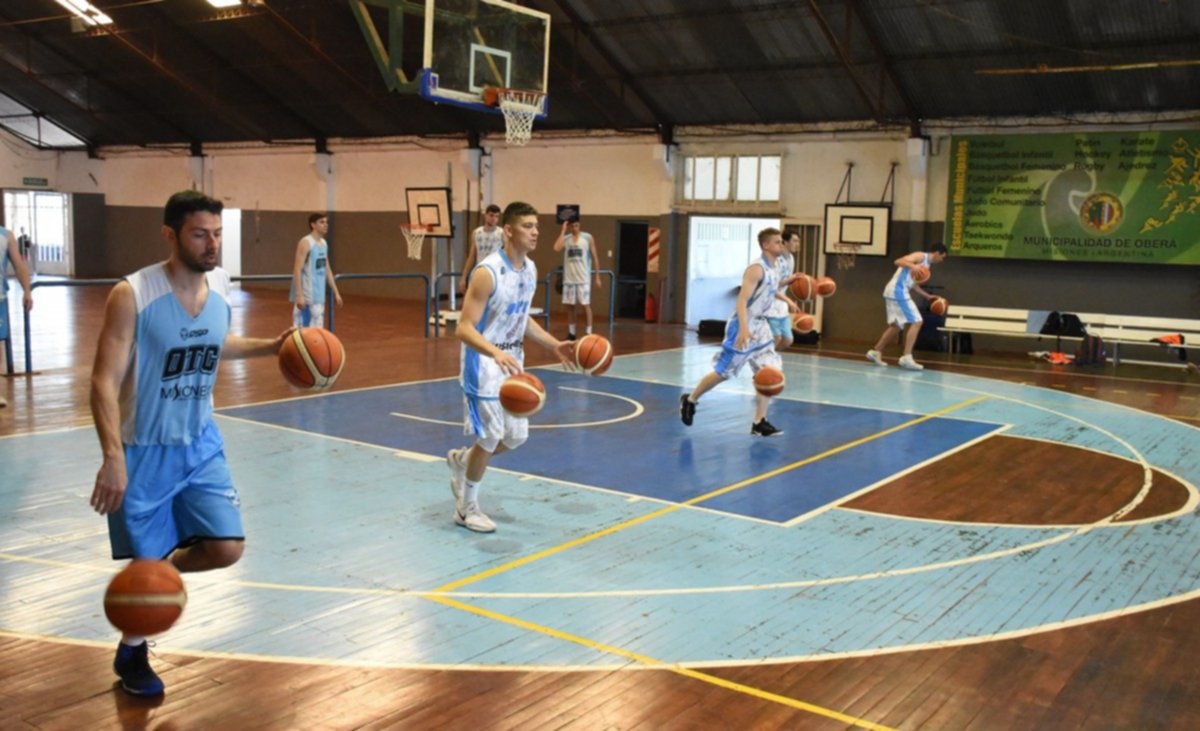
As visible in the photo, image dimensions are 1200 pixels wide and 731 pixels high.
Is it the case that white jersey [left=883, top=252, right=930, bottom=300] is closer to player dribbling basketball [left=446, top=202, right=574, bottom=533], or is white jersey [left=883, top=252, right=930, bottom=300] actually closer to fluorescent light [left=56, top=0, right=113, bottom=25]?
player dribbling basketball [left=446, top=202, right=574, bottom=533]

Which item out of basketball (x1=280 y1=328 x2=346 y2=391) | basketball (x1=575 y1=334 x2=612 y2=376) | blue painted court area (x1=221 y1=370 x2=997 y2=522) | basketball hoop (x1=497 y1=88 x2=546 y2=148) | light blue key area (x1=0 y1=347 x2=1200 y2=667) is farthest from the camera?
basketball hoop (x1=497 y1=88 x2=546 y2=148)

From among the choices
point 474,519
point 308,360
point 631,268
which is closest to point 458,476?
point 474,519

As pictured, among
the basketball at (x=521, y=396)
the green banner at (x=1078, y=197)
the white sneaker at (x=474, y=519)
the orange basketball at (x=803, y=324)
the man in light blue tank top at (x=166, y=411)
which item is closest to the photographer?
the man in light blue tank top at (x=166, y=411)

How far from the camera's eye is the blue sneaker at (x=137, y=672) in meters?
4.09

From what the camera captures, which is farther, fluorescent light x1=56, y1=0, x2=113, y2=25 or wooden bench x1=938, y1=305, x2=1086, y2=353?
fluorescent light x1=56, y1=0, x2=113, y2=25

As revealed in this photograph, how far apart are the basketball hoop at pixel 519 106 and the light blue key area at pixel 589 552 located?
6604 mm

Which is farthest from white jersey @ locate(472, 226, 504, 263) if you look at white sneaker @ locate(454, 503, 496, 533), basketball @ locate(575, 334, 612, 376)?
white sneaker @ locate(454, 503, 496, 533)

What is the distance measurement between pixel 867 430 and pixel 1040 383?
5.27m

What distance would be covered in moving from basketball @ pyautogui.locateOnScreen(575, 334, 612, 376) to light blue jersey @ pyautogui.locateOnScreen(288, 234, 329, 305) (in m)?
5.77

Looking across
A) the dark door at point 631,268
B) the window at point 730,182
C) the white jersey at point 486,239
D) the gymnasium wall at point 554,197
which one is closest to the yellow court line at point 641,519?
the white jersey at point 486,239

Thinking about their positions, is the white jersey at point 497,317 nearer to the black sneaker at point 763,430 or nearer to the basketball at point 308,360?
the basketball at point 308,360

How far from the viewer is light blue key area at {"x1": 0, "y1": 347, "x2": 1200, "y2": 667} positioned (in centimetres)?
488

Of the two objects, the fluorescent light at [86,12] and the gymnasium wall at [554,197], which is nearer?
the gymnasium wall at [554,197]

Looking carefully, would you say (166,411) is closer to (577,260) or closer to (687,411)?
(687,411)
